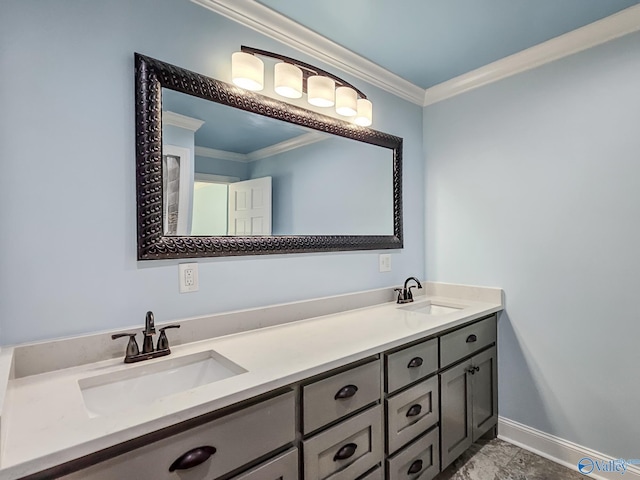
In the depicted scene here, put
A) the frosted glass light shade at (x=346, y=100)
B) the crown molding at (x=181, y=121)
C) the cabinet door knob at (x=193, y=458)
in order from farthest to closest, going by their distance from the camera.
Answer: the frosted glass light shade at (x=346, y=100) < the crown molding at (x=181, y=121) < the cabinet door knob at (x=193, y=458)

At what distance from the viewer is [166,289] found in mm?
1367

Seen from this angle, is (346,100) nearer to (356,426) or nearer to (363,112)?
(363,112)

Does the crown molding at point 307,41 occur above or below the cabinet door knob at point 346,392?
above

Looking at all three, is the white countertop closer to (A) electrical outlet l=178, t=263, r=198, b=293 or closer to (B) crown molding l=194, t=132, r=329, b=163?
(A) electrical outlet l=178, t=263, r=198, b=293

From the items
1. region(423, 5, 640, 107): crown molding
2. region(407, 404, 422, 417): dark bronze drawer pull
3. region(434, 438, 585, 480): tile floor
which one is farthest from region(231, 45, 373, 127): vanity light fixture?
region(434, 438, 585, 480): tile floor

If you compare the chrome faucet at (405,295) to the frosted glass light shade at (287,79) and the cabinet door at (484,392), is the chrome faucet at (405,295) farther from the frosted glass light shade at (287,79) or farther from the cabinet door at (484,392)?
the frosted glass light shade at (287,79)

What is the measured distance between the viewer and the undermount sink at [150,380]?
107cm

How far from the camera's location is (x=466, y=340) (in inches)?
72.7

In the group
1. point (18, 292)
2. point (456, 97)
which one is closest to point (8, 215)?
point (18, 292)

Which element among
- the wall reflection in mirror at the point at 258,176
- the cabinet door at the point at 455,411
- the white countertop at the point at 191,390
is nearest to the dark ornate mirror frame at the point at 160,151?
the wall reflection in mirror at the point at 258,176

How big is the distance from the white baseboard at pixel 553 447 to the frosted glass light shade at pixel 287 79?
2.25 m

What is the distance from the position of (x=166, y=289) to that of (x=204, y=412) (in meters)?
0.62

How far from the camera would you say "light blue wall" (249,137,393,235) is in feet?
5.72

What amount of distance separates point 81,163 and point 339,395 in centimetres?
121
